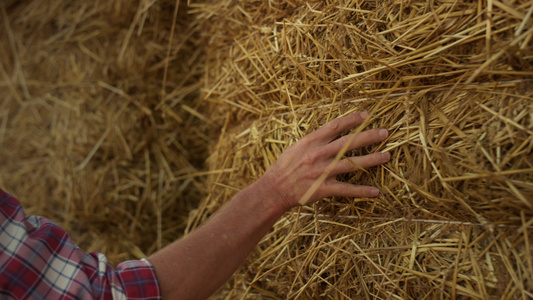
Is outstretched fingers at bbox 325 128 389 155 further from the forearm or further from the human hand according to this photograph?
the forearm

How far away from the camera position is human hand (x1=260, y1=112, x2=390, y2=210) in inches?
37.8

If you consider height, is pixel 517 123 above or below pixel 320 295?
above

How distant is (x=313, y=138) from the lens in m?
1.01

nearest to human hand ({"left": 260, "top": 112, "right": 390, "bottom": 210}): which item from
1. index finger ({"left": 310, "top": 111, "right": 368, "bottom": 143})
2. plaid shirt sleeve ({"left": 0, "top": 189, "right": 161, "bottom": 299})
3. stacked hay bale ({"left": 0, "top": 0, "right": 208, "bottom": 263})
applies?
index finger ({"left": 310, "top": 111, "right": 368, "bottom": 143})

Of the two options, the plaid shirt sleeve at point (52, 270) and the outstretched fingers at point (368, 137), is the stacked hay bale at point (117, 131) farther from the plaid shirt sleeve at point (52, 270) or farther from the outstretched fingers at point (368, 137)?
the outstretched fingers at point (368, 137)

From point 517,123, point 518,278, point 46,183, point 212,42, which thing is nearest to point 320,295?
point 518,278

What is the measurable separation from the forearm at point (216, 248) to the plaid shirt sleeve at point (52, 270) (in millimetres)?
42

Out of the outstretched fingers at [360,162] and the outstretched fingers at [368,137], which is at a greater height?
the outstretched fingers at [368,137]

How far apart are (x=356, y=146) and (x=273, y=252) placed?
377 mm

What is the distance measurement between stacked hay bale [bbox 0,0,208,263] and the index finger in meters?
0.83

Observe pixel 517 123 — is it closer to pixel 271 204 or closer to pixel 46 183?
pixel 271 204

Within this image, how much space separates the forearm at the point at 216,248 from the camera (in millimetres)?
940

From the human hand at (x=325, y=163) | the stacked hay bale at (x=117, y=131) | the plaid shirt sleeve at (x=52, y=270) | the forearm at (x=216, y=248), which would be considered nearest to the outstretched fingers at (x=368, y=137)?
the human hand at (x=325, y=163)

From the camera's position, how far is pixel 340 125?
99 cm
